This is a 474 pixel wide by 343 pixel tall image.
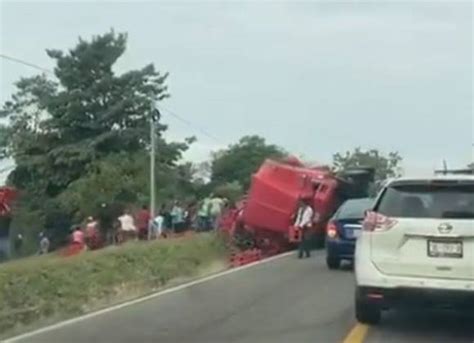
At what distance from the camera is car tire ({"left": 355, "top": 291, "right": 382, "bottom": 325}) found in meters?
11.4

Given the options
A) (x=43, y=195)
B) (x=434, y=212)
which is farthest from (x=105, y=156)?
(x=434, y=212)

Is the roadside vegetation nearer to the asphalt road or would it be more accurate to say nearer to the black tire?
the black tire

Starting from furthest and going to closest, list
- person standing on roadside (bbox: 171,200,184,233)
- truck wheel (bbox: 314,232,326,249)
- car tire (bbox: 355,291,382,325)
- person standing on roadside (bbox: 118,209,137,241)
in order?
person standing on roadside (bbox: 171,200,184,233), person standing on roadside (bbox: 118,209,137,241), truck wheel (bbox: 314,232,326,249), car tire (bbox: 355,291,382,325)

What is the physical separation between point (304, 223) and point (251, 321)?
12916 mm

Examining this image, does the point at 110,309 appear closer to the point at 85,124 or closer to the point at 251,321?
the point at 251,321

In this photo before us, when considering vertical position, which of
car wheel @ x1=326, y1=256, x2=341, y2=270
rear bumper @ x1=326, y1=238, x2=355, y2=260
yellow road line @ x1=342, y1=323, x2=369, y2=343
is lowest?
car wheel @ x1=326, y1=256, x2=341, y2=270

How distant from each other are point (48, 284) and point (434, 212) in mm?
6017

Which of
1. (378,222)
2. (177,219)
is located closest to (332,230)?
(378,222)

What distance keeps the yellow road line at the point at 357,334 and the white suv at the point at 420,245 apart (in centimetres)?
39

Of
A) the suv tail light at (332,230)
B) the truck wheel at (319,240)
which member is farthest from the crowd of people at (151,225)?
the suv tail light at (332,230)

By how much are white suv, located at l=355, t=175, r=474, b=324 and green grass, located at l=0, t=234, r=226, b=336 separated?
4.37m

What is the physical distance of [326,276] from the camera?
18859mm

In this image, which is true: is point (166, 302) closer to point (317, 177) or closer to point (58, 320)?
point (58, 320)

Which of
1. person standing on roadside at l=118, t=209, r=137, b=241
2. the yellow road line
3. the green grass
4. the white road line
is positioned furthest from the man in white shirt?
the yellow road line
